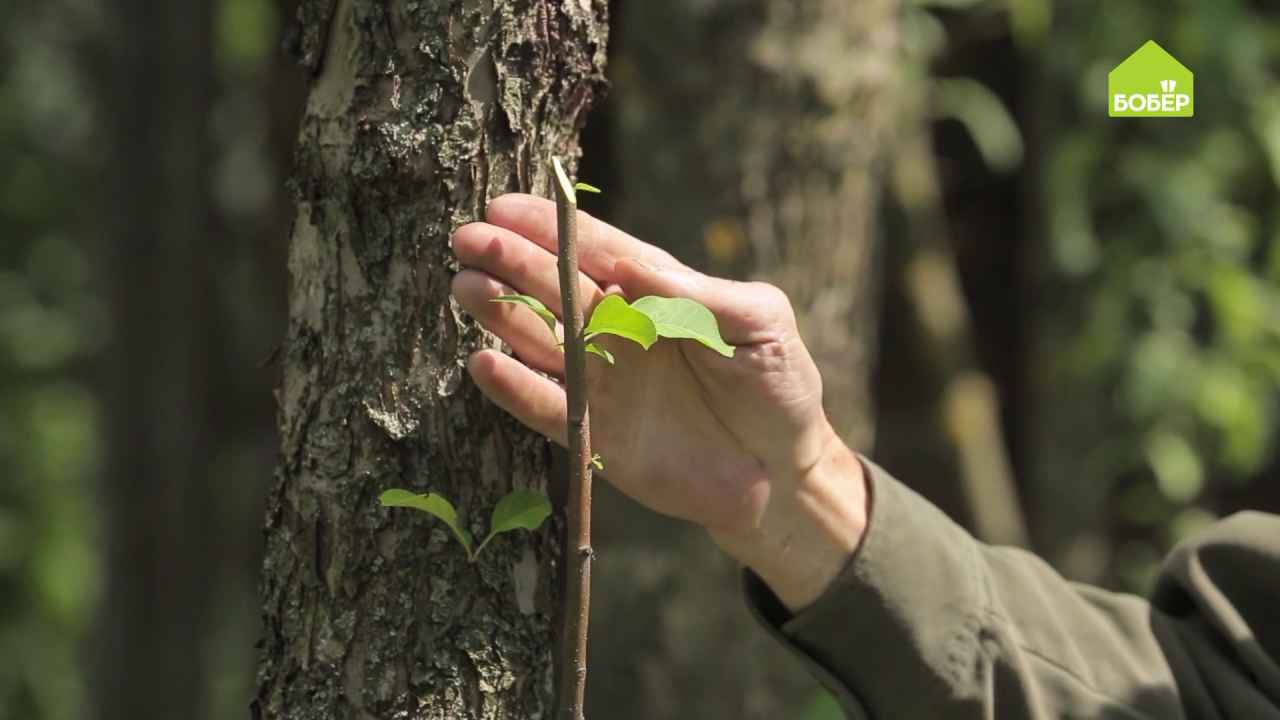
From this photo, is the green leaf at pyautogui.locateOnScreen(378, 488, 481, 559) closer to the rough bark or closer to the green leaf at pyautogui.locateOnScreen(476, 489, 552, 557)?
the green leaf at pyautogui.locateOnScreen(476, 489, 552, 557)

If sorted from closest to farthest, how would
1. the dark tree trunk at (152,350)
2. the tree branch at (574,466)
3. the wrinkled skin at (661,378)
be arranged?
the tree branch at (574,466), the wrinkled skin at (661,378), the dark tree trunk at (152,350)

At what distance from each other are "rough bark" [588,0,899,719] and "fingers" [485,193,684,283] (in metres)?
1.35

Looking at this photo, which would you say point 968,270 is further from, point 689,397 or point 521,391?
point 521,391

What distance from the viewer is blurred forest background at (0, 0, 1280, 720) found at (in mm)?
2791

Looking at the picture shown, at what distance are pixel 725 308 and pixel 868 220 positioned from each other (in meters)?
1.48

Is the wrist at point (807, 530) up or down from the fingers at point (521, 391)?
down

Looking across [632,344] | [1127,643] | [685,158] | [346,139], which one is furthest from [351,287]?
[685,158]

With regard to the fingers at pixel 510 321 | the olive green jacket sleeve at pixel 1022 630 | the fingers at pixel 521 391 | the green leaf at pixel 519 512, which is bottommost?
the olive green jacket sleeve at pixel 1022 630

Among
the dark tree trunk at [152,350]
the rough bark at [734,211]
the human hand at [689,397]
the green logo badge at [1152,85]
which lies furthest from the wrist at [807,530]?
the dark tree trunk at [152,350]

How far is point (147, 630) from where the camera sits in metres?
3.58

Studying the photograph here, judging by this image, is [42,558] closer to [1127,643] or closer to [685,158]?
[685,158]

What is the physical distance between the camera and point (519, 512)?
42.1 inches

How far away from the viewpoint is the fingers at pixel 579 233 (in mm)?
1074

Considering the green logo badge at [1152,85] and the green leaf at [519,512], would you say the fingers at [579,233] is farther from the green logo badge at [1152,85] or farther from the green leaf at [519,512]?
the green logo badge at [1152,85]
